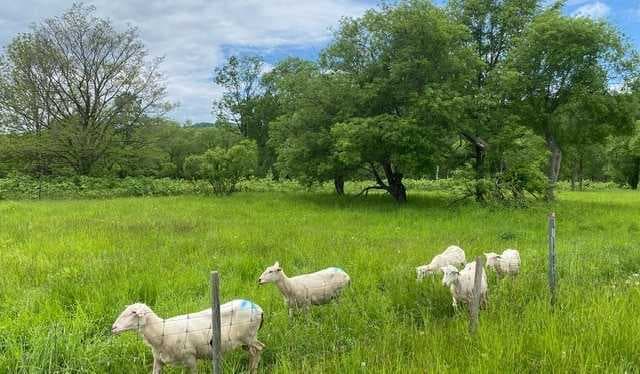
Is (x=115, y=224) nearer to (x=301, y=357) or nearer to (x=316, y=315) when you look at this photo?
(x=316, y=315)

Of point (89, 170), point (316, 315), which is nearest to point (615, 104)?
point (316, 315)

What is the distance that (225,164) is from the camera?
1201 inches

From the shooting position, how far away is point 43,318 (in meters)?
6.35

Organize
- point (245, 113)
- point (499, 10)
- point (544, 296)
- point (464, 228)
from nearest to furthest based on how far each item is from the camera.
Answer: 1. point (544, 296)
2. point (464, 228)
3. point (499, 10)
4. point (245, 113)

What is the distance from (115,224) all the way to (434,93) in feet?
45.6

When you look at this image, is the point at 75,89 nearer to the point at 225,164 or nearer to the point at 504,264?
the point at 225,164

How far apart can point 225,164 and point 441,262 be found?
23.7m

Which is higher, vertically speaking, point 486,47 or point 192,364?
point 486,47

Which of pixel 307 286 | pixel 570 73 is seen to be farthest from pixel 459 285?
pixel 570 73

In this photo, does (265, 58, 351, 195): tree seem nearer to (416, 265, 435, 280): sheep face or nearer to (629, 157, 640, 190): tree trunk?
(416, 265, 435, 280): sheep face

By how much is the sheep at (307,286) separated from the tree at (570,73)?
19325mm

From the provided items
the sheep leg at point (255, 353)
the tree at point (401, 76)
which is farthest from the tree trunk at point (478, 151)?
the sheep leg at point (255, 353)

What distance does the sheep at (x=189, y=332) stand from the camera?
489 centimetres

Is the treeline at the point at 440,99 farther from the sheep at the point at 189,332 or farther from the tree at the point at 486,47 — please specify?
the sheep at the point at 189,332
